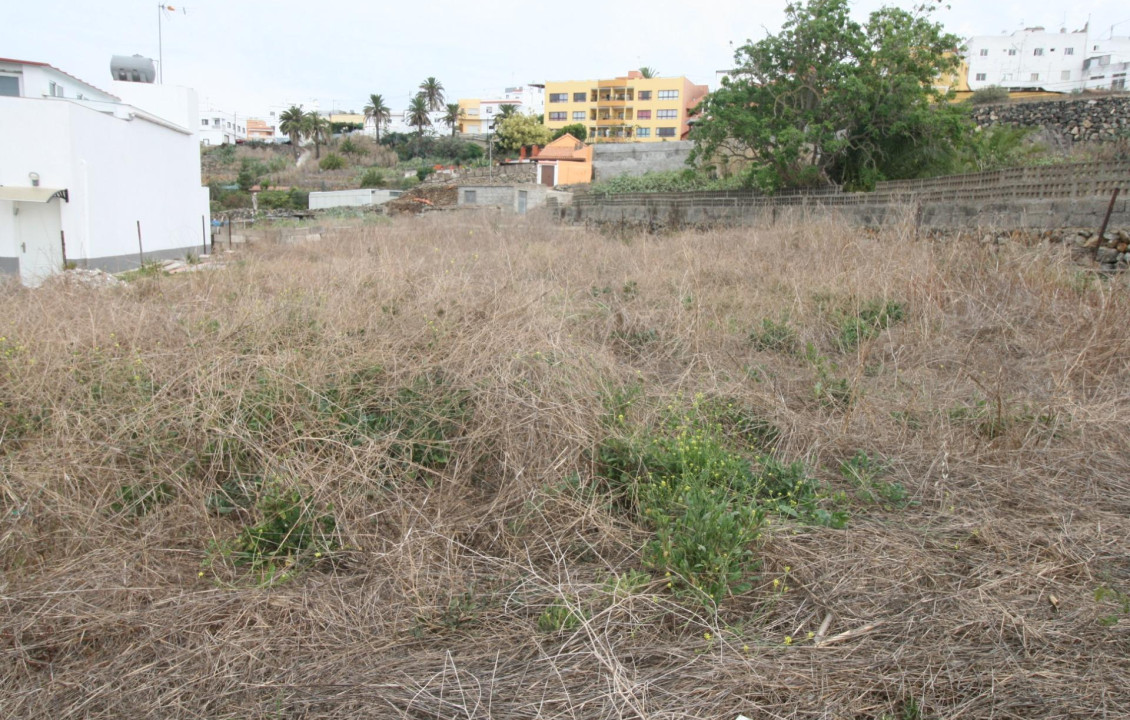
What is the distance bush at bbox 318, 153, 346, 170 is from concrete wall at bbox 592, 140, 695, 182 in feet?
68.9

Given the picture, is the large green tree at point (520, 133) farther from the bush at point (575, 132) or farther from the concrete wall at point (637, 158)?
the concrete wall at point (637, 158)

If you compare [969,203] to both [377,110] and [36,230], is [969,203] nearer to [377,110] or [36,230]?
[36,230]

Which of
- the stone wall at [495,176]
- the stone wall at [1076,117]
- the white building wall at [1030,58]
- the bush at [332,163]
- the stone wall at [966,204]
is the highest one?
the white building wall at [1030,58]

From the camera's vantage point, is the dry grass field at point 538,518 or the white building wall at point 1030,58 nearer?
the dry grass field at point 538,518

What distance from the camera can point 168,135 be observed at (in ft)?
72.6

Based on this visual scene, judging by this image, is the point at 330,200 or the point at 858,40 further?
the point at 330,200

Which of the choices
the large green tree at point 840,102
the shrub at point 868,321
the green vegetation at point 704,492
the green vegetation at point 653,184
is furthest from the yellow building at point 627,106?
the green vegetation at point 704,492

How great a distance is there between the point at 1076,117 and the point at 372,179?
3745 cm

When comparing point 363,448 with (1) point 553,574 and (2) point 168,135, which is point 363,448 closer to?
(1) point 553,574

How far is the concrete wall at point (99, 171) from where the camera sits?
54.5 feet

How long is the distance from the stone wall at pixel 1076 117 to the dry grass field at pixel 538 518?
2380 cm

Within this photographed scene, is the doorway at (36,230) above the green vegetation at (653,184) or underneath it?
underneath

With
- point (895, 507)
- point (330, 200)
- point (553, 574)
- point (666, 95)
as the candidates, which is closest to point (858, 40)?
point (895, 507)

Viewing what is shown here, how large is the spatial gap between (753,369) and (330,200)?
38.9 metres
